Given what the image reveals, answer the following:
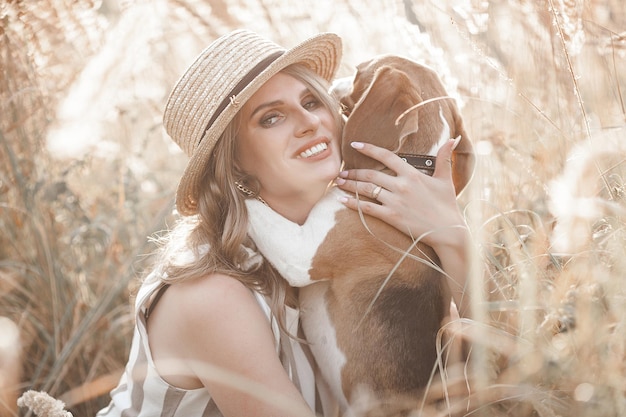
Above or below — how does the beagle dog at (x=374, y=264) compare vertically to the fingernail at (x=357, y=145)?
below

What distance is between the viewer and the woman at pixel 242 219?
2281 millimetres

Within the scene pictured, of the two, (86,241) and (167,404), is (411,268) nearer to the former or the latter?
(167,404)

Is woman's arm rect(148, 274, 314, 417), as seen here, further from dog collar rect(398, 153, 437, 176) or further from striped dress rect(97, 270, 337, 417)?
dog collar rect(398, 153, 437, 176)

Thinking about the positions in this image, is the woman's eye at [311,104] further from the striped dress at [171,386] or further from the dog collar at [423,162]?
the striped dress at [171,386]

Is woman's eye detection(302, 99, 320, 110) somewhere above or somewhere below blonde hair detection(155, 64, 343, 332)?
above

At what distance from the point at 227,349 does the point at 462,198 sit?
134 cm

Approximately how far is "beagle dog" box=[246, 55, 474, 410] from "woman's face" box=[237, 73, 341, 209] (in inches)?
3.9

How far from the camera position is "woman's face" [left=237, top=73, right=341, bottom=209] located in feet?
8.21

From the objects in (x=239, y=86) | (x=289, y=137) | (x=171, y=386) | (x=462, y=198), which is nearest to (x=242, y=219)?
(x=289, y=137)

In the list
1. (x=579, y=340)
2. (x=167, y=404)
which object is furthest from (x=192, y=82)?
(x=579, y=340)

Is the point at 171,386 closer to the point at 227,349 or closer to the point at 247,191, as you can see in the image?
the point at 227,349

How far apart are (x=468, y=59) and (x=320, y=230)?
1.11 m

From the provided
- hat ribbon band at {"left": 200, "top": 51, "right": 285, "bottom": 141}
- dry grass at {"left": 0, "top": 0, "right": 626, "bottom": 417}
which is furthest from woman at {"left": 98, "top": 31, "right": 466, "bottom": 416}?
dry grass at {"left": 0, "top": 0, "right": 626, "bottom": 417}

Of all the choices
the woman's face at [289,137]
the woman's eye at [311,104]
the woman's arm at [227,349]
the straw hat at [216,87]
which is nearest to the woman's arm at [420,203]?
the woman's face at [289,137]
